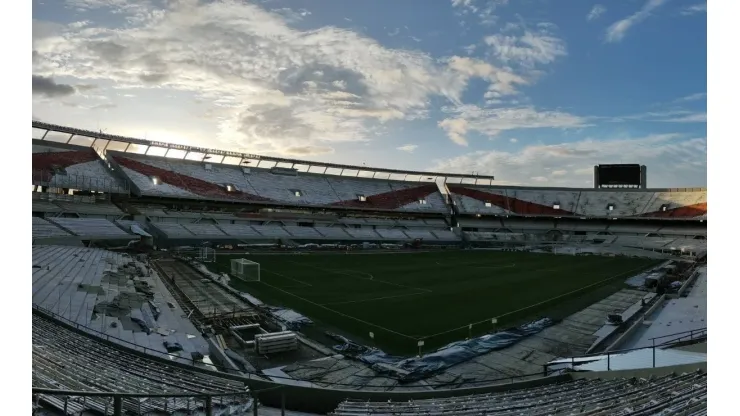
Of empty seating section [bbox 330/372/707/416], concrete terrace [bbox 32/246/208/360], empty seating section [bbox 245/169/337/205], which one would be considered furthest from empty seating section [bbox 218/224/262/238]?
empty seating section [bbox 330/372/707/416]

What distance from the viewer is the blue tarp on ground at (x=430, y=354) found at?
12.4 m

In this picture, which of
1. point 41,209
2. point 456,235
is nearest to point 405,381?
point 41,209

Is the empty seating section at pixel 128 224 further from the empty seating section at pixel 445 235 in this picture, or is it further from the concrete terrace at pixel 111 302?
the empty seating section at pixel 445 235

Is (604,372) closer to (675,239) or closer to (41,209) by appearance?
(41,209)

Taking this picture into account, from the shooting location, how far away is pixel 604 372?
10.8 metres

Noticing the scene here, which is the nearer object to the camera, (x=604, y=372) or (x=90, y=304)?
(x=604, y=372)

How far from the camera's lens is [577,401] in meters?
8.66

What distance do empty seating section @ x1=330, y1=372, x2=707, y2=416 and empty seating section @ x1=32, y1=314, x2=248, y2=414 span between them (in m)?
2.85

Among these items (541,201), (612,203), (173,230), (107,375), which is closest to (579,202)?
(612,203)

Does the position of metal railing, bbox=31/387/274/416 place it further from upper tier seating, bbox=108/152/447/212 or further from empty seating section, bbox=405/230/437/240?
empty seating section, bbox=405/230/437/240

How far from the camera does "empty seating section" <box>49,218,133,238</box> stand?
34.0 meters

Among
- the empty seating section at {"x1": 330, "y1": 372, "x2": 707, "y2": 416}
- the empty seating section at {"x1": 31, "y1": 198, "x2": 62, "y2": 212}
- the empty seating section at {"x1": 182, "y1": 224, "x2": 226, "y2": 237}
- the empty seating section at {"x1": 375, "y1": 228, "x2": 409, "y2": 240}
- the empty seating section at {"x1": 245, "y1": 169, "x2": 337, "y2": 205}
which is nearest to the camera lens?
the empty seating section at {"x1": 330, "y1": 372, "x2": 707, "y2": 416}

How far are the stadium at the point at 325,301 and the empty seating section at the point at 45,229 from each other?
1.27ft

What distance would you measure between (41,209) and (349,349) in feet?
113
